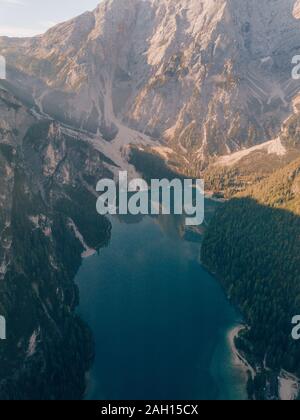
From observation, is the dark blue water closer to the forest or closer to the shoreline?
the shoreline

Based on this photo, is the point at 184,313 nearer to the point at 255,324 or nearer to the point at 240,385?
the point at 255,324

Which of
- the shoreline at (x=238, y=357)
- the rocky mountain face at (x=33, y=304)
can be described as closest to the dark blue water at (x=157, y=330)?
the shoreline at (x=238, y=357)

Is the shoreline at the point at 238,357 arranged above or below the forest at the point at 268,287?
below

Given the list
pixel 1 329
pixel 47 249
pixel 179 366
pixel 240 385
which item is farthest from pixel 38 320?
pixel 240 385

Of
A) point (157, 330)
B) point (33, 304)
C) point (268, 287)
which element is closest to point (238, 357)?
point (157, 330)

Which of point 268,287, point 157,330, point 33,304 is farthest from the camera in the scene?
point 268,287

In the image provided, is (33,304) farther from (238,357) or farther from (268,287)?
(268,287)

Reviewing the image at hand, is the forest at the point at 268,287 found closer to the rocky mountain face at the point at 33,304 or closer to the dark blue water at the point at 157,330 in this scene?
the dark blue water at the point at 157,330

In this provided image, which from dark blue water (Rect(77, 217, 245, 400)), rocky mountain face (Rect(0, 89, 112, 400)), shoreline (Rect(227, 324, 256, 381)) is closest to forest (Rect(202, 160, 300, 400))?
shoreline (Rect(227, 324, 256, 381))

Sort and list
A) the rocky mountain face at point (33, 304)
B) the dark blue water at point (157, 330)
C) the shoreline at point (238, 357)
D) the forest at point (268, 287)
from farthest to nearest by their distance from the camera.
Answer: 1. the forest at point (268, 287)
2. the shoreline at point (238, 357)
3. the dark blue water at point (157, 330)
4. the rocky mountain face at point (33, 304)
